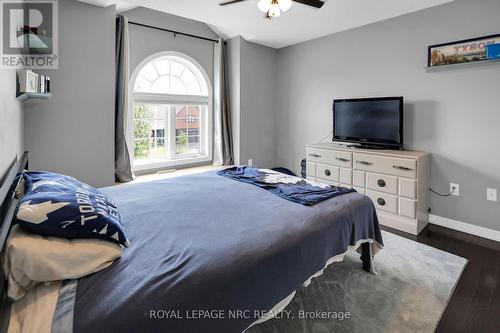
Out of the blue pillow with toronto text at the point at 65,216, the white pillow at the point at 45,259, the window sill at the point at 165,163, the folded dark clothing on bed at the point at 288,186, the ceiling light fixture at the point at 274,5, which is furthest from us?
the window sill at the point at 165,163

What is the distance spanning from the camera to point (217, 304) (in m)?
1.10

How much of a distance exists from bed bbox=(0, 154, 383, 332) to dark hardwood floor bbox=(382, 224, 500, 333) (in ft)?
2.01

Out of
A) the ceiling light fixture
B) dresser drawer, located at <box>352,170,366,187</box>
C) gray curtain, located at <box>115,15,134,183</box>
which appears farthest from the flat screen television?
gray curtain, located at <box>115,15,134,183</box>

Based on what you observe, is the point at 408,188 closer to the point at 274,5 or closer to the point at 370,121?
the point at 370,121

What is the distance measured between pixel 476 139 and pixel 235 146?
308 centimetres

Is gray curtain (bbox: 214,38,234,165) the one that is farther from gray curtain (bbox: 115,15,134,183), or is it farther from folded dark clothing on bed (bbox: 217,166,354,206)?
folded dark clothing on bed (bbox: 217,166,354,206)

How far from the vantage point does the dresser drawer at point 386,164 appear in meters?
2.96

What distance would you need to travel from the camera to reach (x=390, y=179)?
3119 millimetres

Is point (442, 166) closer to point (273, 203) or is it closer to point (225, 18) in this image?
point (273, 203)

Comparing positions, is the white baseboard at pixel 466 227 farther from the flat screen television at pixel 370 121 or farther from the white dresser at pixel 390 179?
the flat screen television at pixel 370 121

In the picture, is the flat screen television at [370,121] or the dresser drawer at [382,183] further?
the flat screen television at [370,121]

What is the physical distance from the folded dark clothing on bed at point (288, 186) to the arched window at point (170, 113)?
181cm

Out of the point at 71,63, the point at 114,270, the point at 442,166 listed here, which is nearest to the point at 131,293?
the point at 114,270

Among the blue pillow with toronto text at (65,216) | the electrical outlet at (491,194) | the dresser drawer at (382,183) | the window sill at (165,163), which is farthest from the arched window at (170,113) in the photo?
the electrical outlet at (491,194)
